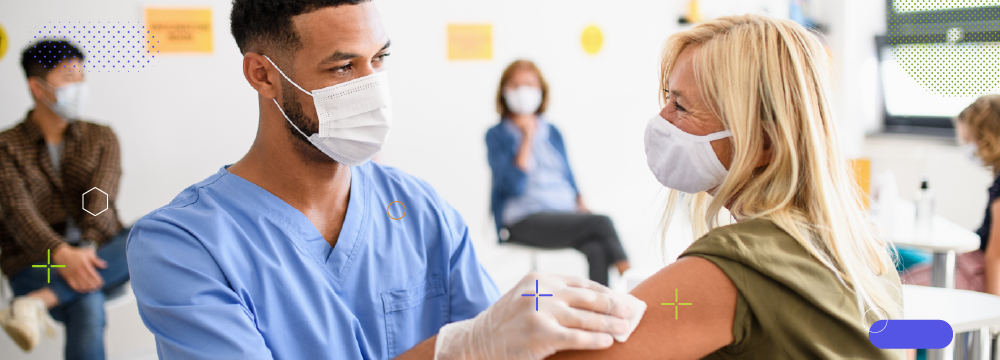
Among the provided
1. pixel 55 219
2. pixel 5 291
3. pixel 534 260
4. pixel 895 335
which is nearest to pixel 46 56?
pixel 55 219

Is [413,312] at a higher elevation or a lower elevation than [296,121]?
lower

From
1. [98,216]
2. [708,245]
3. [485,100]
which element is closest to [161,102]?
[98,216]

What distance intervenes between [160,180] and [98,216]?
0.35m

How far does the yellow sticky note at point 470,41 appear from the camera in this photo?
10.6 ft

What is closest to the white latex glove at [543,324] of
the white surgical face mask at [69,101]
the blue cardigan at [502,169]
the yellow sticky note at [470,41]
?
the white surgical face mask at [69,101]

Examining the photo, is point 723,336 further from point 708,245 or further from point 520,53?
point 520,53

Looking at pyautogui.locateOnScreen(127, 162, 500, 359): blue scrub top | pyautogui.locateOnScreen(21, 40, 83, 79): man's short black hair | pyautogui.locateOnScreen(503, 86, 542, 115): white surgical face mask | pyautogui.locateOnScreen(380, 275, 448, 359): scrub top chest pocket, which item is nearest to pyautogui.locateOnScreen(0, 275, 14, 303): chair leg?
pyautogui.locateOnScreen(21, 40, 83, 79): man's short black hair

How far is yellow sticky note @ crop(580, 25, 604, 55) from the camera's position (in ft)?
11.9

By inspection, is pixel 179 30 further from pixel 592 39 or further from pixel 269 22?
pixel 592 39

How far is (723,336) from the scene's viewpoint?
746 mm

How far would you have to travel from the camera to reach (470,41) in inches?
129

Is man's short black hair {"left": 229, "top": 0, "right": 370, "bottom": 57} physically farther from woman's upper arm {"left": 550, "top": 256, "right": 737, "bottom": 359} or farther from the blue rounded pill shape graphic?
the blue rounded pill shape graphic

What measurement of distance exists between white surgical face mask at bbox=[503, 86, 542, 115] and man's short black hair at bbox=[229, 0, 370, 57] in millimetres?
2140

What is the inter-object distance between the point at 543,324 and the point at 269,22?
0.69 m
